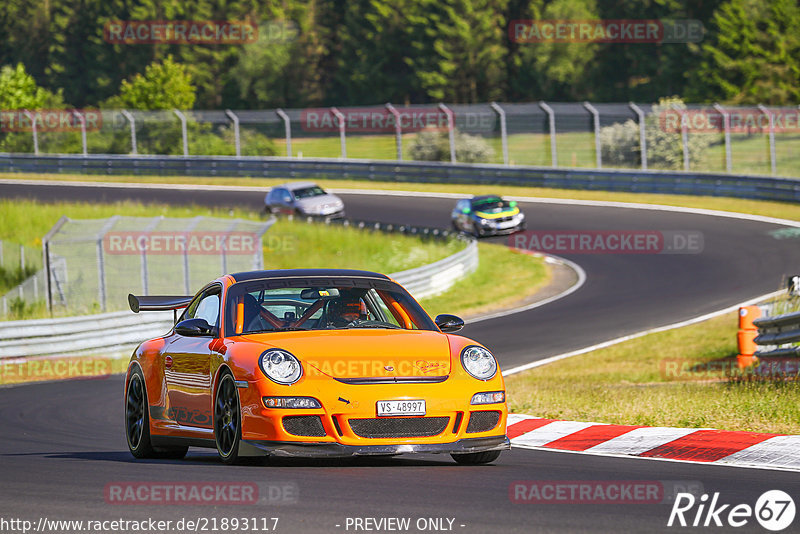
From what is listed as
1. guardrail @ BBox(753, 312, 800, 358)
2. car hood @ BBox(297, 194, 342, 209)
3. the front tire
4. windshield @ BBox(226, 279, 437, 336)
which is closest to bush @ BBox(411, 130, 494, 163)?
car hood @ BBox(297, 194, 342, 209)

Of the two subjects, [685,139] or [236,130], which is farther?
[236,130]

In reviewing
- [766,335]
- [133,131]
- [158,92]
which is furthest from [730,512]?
[158,92]

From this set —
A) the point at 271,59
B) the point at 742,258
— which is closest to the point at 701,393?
the point at 742,258

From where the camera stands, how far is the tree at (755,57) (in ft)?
229

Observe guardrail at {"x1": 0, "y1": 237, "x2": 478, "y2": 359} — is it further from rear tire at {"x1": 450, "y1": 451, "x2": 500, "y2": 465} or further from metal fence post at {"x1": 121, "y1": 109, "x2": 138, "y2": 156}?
metal fence post at {"x1": 121, "y1": 109, "x2": 138, "y2": 156}

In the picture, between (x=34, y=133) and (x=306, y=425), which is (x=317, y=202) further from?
(x=306, y=425)

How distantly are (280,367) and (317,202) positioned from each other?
107 ft

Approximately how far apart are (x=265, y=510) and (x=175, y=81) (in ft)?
236

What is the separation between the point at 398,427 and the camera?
7.83 metres

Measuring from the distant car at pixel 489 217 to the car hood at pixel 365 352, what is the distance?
2804 cm

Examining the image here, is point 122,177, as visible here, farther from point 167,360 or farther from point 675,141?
point 167,360

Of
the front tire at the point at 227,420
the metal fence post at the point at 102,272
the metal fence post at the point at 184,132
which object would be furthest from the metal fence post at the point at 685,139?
the front tire at the point at 227,420

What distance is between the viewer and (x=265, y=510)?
6531 mm

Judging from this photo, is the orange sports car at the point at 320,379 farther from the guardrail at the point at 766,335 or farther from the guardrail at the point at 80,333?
the guardrail at the point at 80,333
